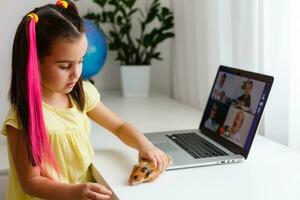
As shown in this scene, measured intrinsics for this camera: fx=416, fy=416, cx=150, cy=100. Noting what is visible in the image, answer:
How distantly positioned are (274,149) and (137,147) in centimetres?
39

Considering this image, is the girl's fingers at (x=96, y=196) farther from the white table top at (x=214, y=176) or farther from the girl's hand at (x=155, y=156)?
the girl's hand at (x=155, y=156)

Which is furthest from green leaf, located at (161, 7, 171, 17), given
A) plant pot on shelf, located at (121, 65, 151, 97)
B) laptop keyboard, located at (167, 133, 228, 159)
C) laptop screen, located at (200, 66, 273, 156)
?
Answer: laptop keyboard, located at (167, 133, 228, 159)

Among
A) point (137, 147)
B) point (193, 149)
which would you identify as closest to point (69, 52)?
point (137, 147)

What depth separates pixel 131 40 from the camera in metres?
2.11

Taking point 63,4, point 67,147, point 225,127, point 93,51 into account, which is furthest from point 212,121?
point 93,51

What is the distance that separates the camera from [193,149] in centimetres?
117

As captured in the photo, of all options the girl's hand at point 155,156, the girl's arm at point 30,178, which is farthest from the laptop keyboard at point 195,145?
the girl's arm at point 30,178

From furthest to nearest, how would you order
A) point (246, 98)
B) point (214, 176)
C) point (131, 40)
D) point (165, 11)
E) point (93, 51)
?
point (131, 40) → point (165, 11) → point (93, 51) → point (246, 98) → point (214, 176)

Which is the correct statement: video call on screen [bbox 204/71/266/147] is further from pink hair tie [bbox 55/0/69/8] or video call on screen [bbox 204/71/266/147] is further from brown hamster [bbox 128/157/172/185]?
pink hair tie [bbox 55/0/69/8]

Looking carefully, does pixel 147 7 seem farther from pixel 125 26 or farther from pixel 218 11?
pixel 218 11

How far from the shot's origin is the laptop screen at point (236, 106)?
1.11m

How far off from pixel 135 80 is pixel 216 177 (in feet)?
3.57

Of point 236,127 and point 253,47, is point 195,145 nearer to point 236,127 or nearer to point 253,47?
point 236,127

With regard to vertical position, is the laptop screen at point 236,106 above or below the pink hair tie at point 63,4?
below
